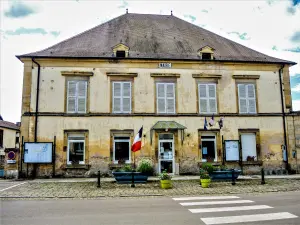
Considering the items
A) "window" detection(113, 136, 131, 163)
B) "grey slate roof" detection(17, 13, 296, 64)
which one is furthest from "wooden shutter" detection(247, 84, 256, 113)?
"window" detection(113, 136, 131, 163)

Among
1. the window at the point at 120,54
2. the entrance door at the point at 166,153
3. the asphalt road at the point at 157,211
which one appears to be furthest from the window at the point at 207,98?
the asphalt road at the point at 157,211

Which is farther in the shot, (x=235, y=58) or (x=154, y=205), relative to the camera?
(x=235, y=58)

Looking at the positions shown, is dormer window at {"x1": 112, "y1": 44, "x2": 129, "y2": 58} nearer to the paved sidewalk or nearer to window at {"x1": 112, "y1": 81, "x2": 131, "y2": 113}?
window at {"x1": 112, "y1": 81, "x2": 131, "y2": 113}

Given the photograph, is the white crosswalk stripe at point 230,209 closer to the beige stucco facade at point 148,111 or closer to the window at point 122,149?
the beige stucco facade at point 148,111

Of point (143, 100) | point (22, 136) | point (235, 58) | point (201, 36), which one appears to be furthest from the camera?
point (201, 36)

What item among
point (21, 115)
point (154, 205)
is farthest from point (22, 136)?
point (154, 205)

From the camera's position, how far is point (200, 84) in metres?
17.5

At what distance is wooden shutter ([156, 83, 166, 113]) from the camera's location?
17.0m

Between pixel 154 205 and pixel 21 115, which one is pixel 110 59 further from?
pixel 154 205

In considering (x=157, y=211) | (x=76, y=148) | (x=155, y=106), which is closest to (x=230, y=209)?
(x=157, y=211)

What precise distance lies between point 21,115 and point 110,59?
645 cm

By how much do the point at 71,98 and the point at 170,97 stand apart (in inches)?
249

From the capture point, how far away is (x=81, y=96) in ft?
54.6

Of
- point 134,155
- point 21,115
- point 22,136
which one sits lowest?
point 134,155
